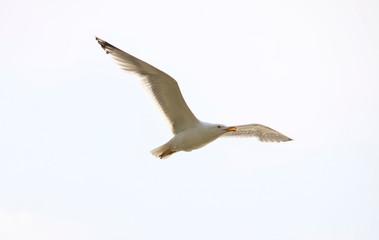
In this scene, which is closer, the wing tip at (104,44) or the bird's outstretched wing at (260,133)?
the wing tip at (104,44)

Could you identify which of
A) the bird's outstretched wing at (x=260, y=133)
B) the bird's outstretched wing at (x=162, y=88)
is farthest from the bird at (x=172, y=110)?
the bird's outstretched wing at (x=260, y=133)

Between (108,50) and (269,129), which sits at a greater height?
(108,50)

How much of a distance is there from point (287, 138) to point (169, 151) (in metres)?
2.37

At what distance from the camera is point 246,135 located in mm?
11078

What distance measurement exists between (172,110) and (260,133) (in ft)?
5.90

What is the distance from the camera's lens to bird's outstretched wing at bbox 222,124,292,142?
35.5 ft

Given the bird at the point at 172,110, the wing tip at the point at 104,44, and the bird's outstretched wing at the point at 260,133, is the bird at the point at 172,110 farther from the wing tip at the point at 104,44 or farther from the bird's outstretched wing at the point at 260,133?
Result: the bird's outstretched wing at the point at 260,133

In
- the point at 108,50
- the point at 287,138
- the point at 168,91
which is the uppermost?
the point at 108,50

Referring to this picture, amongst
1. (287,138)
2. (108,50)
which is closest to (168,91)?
(108,50)

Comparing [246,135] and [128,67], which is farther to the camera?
[246,135]

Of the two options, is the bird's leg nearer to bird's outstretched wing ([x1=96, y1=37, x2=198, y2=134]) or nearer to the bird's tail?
the bird's tail

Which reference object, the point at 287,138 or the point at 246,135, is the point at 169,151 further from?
the point at 287,138

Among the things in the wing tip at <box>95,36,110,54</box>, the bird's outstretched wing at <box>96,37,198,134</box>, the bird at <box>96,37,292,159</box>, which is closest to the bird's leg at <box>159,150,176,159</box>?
the bird at <box>96,37,292,159</box>

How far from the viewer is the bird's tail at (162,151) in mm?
10023
